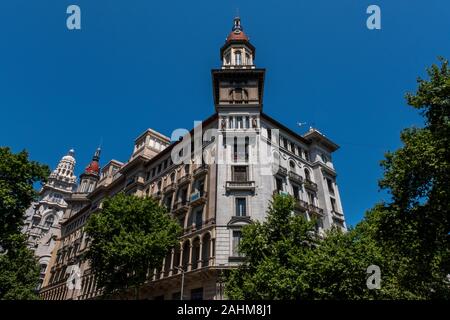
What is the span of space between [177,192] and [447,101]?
88.7 ft

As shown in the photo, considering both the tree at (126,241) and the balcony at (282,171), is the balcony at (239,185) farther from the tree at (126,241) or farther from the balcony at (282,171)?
the tree at (126,241)

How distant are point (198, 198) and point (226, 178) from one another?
11.6 feet

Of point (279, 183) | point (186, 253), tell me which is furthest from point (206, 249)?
point (279, 183)

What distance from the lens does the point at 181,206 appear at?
33875 millimetres

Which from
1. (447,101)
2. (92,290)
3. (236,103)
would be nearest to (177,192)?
(236,103)

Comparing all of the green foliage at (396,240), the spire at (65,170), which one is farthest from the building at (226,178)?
the spire at (65,170)

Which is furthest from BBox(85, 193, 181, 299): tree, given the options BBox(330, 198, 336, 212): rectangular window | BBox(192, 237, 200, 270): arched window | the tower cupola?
the tower cupola

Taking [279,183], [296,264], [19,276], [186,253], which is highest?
[279,183]

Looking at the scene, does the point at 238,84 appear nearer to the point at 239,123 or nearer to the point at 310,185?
the point at 239,123

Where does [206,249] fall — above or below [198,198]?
below

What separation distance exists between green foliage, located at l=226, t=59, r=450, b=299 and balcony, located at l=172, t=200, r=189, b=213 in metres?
14.5

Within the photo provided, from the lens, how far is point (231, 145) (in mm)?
34031

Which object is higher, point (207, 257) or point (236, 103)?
point (236, 103)
